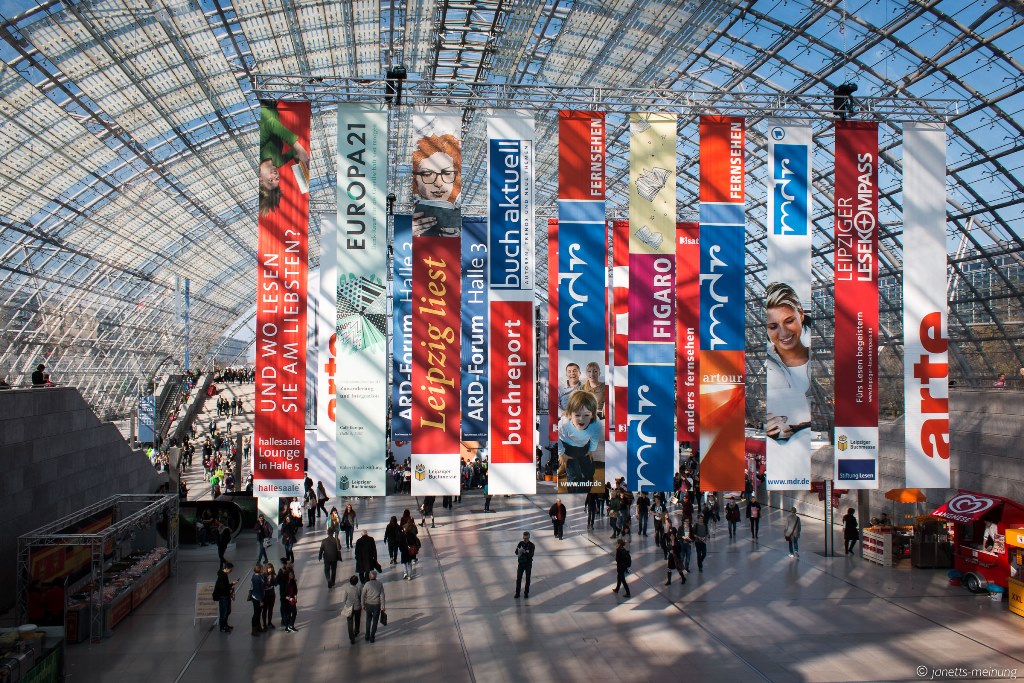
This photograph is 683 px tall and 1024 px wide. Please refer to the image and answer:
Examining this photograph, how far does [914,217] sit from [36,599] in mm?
15861

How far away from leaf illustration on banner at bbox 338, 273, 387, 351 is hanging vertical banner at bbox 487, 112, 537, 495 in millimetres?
1809

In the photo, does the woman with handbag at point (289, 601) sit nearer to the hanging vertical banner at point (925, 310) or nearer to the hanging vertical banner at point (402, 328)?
the hanging vertical banner at point (402, 328)

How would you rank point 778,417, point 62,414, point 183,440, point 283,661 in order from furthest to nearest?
point 183,440 < point 62,414 < point 778,417 < point 283,661

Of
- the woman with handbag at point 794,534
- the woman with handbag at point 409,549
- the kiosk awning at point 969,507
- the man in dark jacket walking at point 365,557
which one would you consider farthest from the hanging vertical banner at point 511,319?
the kiosk awning at point 969,507

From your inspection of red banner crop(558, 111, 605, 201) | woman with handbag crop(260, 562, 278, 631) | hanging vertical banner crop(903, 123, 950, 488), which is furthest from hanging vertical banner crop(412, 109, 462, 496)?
hanging vertical banner crop(903, 123, 950, 488)

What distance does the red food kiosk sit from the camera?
1555 centimetres

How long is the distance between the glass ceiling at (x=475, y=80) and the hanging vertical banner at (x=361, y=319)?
16.0ft

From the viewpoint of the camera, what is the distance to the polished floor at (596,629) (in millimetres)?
11477

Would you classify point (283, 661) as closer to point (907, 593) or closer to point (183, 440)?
point (907, 593)

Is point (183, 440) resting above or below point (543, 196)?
below

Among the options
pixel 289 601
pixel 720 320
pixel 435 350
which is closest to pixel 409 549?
pixel 289 601

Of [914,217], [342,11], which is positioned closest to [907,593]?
[914,217]

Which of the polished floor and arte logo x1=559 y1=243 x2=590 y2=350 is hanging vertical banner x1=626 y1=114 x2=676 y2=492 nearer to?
arte logo x1=559 y1=243 x2=590 y2=350

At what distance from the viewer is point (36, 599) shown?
505 inches
